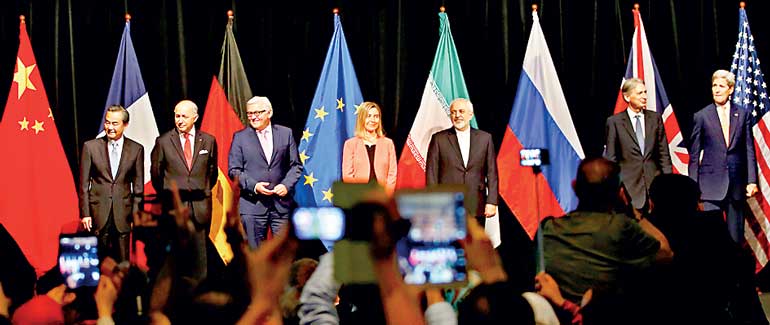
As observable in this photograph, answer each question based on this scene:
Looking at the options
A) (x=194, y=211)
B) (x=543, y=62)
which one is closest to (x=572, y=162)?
(x=543, y=62)

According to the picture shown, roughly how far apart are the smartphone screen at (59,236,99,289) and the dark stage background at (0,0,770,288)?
15.8ft

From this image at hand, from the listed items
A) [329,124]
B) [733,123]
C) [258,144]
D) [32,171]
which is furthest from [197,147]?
[733,123]

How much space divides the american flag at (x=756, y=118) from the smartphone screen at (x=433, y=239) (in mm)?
5182

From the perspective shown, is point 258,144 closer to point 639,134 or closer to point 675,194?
point 639,134

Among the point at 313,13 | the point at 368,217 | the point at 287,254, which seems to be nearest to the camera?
the point at 368,217

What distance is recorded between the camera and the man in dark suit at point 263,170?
7.23 m

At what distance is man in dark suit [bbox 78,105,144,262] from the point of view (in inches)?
285

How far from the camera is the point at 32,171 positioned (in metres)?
7.82

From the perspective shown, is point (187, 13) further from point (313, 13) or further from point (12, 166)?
point (12, 166)

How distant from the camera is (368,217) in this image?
2600 millimetres

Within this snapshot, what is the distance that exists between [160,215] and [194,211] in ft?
13.0

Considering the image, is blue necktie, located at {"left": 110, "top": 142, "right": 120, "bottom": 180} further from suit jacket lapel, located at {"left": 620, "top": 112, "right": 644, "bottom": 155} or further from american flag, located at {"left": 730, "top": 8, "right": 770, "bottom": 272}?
american flag, located at {"left": 730, "top": 8, "right": 770, "bottom": 272}

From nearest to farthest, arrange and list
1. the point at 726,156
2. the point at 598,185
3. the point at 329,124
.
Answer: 1. the point at 598,185
2. the point at 726,156
3. the point at 329,124

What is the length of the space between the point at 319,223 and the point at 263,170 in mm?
4544
